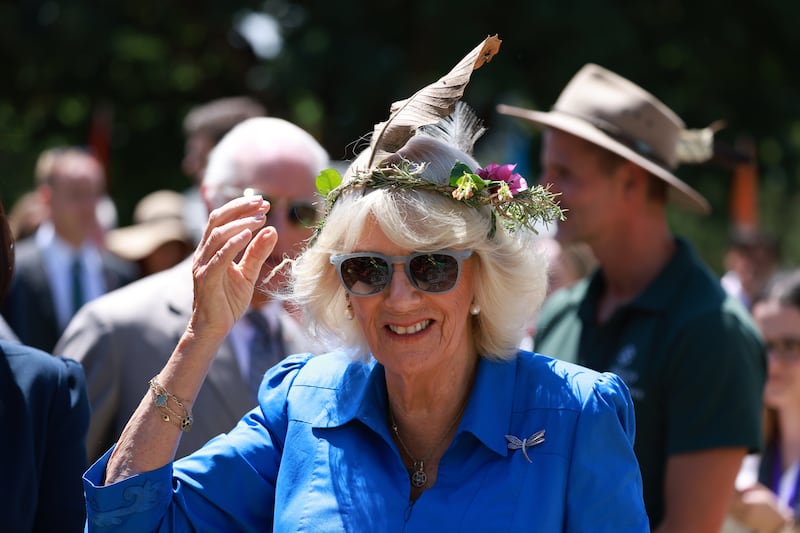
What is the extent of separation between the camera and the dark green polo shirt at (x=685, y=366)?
4223 mm

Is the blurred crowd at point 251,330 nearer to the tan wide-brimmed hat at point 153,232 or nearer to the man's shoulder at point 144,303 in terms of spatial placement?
the man's shoulder at point 144,303

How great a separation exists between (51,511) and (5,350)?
45cm

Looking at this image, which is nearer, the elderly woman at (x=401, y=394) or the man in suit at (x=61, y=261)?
the elderly woman at (x=401, y=394)

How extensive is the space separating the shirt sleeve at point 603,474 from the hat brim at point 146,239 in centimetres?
681

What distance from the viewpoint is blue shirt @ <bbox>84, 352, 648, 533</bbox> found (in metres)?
2.83

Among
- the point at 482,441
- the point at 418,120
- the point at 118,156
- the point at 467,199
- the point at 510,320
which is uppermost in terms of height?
the point at 418,120

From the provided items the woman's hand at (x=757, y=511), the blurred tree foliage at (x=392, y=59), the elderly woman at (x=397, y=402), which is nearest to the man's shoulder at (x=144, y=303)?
the elderly woman at (x=397, y=402)

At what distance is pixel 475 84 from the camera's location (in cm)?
973

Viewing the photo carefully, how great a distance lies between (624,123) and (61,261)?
4305 mm

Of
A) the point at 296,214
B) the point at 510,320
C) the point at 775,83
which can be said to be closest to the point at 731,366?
the point at 510,320

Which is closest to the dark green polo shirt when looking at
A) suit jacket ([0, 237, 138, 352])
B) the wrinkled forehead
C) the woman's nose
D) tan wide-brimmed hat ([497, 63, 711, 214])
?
tan wide-brimmed hat ([497, 63, 711, 214])

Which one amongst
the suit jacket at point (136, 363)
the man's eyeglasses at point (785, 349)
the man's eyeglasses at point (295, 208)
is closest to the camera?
the suit jacket at point (136, 363)

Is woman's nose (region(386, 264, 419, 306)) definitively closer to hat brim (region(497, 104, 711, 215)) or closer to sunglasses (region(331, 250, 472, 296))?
sunglasses (region(331, 250, 472, 296))

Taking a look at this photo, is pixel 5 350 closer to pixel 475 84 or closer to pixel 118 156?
pixel 475 84
